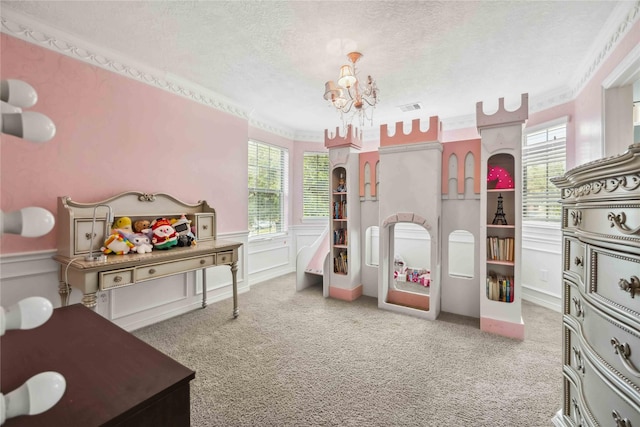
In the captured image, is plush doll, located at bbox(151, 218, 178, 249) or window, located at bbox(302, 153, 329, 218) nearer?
plush doll, located at bbox(151, 218, 178, 249)

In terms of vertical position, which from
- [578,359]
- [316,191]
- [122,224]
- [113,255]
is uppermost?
[316,191]

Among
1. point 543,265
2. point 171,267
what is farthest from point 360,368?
point 543,265

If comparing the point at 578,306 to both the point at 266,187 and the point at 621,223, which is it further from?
the point at 266,187

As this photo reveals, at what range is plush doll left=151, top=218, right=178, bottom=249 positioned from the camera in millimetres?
2781

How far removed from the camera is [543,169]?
374cm

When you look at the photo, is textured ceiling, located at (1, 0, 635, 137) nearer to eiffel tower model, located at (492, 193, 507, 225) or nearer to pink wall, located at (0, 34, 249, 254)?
pink wall, located at (0, 34, 249, 254)

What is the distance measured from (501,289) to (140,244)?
3.51 meters

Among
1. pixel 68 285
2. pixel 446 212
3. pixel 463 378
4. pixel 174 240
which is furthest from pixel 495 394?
pixel 68 285

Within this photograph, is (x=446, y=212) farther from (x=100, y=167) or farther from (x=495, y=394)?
(x=100, y=167)

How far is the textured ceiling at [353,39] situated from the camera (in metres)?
2.14

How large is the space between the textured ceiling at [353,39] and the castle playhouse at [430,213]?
1.88 ft

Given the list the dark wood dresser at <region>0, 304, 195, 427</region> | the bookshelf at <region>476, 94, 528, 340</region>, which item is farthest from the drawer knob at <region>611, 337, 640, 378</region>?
A: the bookshelf at <region>476, 94, 528, 340</region>

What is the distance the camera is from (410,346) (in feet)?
8.49

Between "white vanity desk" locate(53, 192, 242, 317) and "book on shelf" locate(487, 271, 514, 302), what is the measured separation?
269cm
